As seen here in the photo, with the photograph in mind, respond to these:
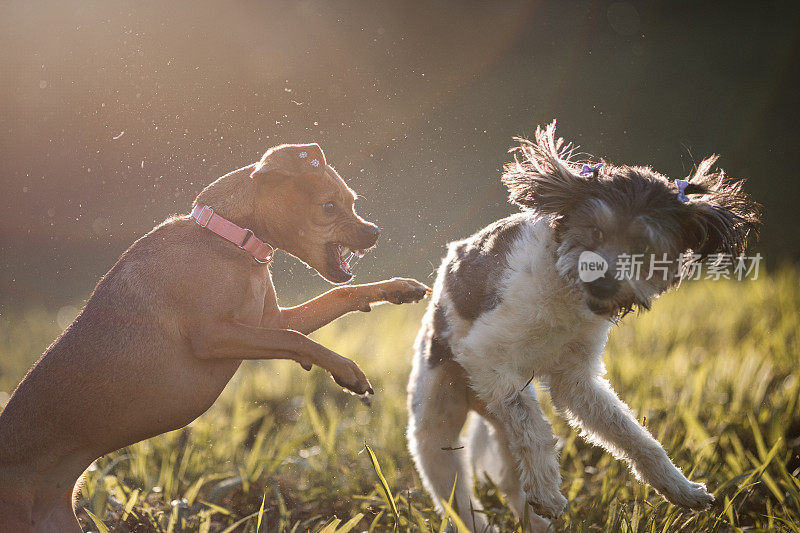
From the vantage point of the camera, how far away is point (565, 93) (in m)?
8.06

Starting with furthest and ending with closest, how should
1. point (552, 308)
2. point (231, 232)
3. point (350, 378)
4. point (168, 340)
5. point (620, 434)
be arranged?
point (620, 434) → point (552, 308) → point (231, 232) → point (168, 340) → point (350, 378)

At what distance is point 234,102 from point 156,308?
4.89 feet

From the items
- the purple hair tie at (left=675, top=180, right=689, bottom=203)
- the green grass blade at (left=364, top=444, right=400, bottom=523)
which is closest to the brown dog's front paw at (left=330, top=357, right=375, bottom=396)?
the green grass blade at (left=364, top=444, right=400, bottom=523)

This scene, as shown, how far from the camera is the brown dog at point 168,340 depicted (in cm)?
270

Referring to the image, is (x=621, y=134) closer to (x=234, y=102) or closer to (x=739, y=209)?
(x=739, y=209)

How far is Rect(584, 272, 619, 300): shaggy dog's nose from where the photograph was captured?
2.87 metres

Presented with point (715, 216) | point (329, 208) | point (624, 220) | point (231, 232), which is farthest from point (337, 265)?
point (715, 216)

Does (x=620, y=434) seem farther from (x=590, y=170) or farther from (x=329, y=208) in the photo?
(x=329, y=208)

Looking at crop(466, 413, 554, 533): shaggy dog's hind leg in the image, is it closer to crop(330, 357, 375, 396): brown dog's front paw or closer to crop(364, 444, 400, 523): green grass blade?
crop(364, 444, 400, 523): green grass blade

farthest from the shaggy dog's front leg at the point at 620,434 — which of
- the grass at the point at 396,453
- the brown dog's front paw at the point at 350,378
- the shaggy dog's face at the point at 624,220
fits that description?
the brown dog's front paw at the point at 350,378

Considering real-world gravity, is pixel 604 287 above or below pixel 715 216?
below

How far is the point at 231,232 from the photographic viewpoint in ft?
9.82

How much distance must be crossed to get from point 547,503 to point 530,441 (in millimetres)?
265

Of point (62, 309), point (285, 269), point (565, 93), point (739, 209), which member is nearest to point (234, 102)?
point (285, 269)
